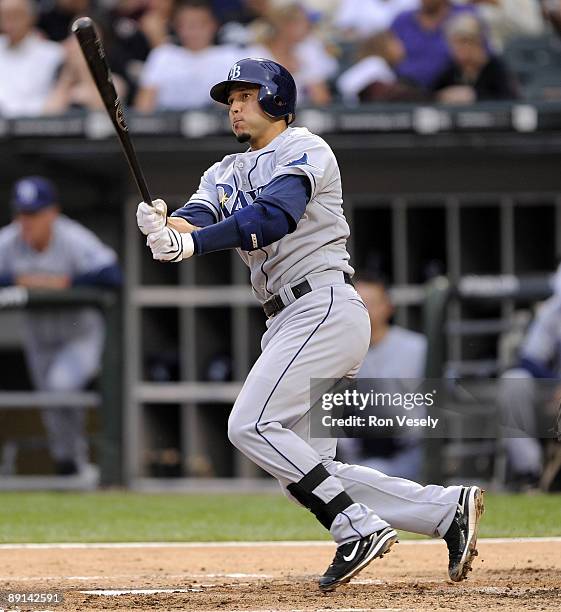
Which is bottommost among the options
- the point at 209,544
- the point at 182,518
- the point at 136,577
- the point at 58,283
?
the point at 182,518

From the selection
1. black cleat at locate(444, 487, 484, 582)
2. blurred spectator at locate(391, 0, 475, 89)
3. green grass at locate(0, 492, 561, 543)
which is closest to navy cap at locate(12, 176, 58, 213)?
green grass at locate(0, 492, 561, 543)

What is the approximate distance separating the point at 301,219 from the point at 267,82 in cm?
43

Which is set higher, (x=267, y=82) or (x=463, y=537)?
(x=267, y=82)

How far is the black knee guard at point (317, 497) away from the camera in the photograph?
3893mm

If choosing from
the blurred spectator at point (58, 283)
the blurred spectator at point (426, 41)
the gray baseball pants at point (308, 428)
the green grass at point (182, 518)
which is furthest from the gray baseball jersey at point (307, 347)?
the blurred spectator at point (426, 41)

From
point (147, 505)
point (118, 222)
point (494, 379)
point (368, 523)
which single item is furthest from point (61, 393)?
point (368, 523)

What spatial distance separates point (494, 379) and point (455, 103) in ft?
6.23

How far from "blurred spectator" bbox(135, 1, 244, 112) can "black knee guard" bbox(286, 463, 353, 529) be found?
5952mm

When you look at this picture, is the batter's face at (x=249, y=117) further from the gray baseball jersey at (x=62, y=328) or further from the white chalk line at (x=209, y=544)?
the gray baseball jersey at (x=62, y=328)

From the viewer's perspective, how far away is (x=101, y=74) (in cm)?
373

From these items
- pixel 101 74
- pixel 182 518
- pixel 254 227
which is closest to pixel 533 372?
pixel 182 518

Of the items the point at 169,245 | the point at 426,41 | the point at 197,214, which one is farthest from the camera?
the point at 426,41

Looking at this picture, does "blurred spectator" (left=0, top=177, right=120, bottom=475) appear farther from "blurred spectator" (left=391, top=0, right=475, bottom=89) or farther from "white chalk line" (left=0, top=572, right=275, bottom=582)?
"white chalk line" (left=0, top=572, right=275, bottom=582)

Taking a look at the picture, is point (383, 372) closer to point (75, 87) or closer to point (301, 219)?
point (301, 219)
